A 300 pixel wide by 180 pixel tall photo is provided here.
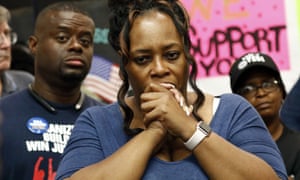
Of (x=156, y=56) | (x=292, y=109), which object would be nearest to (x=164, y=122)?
(x=156, y=56)

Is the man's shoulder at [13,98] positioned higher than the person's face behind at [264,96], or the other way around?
the man's shoulder at [13,98]

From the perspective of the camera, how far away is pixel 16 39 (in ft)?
17.4

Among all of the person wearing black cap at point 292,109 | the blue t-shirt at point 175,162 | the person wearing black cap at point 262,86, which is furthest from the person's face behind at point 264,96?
the person wearing black cap at point 292,109

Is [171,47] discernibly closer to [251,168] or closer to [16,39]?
[251,168]

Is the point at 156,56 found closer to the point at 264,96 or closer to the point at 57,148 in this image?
the point at 57,148

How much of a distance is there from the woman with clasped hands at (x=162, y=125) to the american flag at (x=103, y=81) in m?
2.51

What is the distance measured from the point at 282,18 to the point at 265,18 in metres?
0.11

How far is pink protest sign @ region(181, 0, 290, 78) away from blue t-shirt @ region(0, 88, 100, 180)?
3.96 ft

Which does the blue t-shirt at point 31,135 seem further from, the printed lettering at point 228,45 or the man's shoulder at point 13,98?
the printed lettering at point 228,45

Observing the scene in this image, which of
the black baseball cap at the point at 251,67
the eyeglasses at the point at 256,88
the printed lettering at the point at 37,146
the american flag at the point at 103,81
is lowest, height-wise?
the american flag at the point at 103,81

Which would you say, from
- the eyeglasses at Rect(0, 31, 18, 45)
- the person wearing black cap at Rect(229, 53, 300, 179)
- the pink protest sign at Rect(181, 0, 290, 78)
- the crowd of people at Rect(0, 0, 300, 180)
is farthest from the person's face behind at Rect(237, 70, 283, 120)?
the eyeglasses at Rect(0, 31, 18, 45)

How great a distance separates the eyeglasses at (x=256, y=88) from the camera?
3.79 meters

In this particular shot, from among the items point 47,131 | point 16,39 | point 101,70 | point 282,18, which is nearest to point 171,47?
point 47,131

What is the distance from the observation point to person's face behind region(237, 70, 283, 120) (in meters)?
3.75
